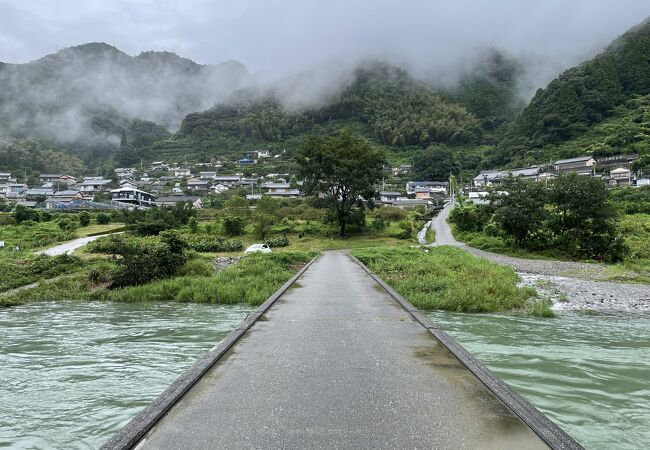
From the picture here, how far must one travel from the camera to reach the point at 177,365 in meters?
7.45

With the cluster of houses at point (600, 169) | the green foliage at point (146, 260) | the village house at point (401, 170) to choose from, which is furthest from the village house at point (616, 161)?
the green foliage at point (146, 260)

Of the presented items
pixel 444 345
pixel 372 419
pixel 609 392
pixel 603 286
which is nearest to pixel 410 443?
pixel 372 419

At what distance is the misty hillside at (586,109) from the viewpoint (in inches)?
3137

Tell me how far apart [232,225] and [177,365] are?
31.2 meters

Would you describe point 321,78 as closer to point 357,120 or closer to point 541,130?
point 357,120

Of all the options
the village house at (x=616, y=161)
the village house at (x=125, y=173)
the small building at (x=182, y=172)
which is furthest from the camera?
the village house at (x=125, y=173)

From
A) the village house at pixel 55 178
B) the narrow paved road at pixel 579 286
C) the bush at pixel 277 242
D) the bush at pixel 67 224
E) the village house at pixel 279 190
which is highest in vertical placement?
the village house at pixel 55 178

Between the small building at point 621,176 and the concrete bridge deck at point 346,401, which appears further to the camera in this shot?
the small building at point 621,176

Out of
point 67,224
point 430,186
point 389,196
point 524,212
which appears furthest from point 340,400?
point 430,186

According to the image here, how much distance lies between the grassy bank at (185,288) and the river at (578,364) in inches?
244

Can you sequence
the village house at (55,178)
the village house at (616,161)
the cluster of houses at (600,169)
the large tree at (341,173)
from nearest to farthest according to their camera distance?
the large tree at (341,173) < the cluster of houses at (600,169) < the village house at (616,161) < the village house at (55,178)

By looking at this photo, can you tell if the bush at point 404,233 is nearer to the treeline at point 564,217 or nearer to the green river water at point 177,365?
the treeline at point 564,217

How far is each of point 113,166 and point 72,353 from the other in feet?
445

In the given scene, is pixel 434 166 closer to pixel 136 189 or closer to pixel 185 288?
pixel 136 189
